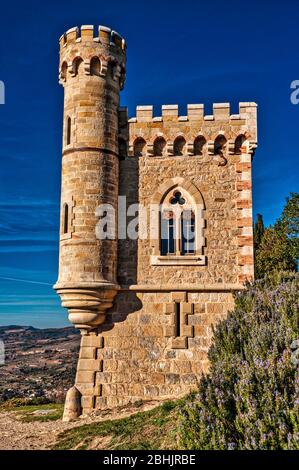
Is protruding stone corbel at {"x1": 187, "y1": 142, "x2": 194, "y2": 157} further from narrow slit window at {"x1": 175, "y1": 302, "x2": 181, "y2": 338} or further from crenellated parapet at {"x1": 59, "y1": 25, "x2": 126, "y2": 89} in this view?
narrow slit window at {"x1": 175, "y1": 302, "x2": 181, "y2": 338}

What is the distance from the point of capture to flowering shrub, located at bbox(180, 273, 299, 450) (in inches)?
250

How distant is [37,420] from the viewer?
1394cm

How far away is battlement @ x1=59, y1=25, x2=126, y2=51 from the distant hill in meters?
9.98

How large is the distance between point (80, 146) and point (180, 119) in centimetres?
323

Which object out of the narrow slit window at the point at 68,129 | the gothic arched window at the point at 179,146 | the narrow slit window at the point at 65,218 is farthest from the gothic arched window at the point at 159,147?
the narrow slit window at the point at 65,218

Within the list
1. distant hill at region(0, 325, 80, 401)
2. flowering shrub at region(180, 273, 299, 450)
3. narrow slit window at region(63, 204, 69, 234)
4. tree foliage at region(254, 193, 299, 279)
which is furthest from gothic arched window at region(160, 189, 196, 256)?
tree foliage at region(254, 193, 299, 279)

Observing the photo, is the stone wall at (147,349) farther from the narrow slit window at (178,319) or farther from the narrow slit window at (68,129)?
the narrow slit window at (68,129)

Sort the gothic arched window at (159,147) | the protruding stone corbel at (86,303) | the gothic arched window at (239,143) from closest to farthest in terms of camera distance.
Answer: the protruding stone corbel at (86,303)
the gothic arched window at (239,143)
the gothic arched window at (159,147)

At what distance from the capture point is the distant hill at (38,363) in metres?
19.8

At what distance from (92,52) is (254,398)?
1104 centimetres

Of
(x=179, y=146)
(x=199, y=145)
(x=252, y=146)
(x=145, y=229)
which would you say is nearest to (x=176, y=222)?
(x=145, y=229)

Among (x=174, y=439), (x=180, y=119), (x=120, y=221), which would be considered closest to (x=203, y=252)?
(x=120, y=221)

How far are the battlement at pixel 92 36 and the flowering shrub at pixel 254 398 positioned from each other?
9424mm

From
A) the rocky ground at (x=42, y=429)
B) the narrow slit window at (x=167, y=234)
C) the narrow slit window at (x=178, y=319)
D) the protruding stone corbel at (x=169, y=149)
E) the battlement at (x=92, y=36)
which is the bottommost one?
the rocky ground at (x=42, y=429)
